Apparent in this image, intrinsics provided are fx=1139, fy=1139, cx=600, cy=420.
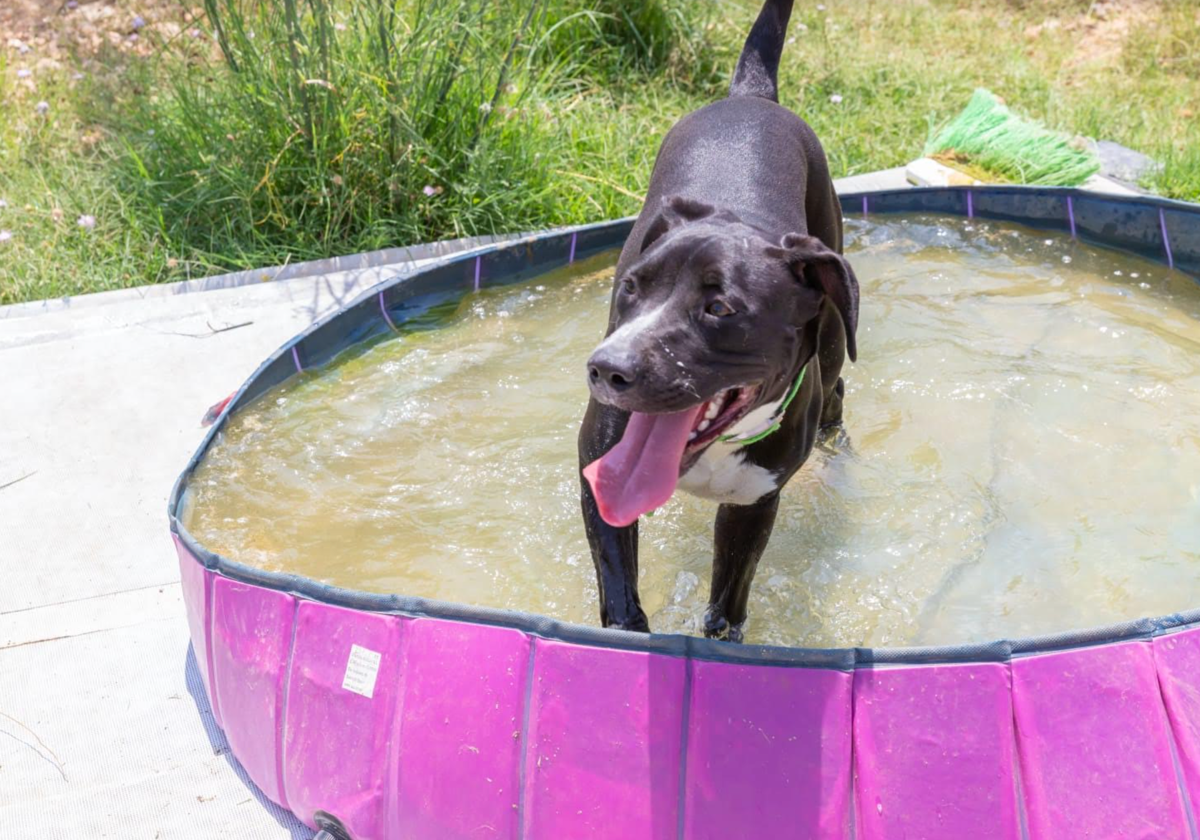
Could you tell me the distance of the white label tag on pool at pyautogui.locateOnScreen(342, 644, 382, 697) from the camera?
2.36 metres

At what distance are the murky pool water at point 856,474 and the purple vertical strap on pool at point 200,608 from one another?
0.43 metres

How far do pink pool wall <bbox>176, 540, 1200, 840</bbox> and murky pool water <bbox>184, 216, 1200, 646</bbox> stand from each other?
0.86 metres

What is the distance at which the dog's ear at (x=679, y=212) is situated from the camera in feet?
8.63

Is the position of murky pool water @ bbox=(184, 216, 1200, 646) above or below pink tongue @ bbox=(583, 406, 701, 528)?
below

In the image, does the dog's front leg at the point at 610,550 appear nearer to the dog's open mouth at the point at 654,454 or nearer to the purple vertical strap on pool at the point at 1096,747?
the dog's open mouth at the point at 654,454

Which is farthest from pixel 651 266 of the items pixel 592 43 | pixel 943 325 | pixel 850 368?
pixel 592 43

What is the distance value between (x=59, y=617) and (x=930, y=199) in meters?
4.20

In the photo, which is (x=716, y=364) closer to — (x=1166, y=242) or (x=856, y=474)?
(x=856, y=474)

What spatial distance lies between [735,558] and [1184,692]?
3.48 ft

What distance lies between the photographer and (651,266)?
2.41m

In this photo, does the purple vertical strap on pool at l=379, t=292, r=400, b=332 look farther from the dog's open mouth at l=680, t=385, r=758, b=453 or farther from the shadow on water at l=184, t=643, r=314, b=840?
the dog's open mouth at l=680, t=385, r=758, b=453

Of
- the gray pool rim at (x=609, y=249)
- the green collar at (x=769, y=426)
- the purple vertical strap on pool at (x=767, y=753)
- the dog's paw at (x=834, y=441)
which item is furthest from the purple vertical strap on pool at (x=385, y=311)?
the purple vertical strap on pool at (x=767, y=753)

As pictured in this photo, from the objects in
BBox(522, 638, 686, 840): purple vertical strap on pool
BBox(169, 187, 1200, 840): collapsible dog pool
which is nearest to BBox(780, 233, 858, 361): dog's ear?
BBox(169, 187, 1200, 840): collapsible dog pool

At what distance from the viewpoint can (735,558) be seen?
2889 millimetres
